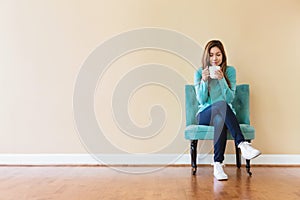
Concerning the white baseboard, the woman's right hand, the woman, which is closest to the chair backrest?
the woman

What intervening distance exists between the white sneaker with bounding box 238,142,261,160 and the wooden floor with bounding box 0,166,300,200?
0.16 metres

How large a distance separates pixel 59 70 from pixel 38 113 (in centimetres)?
41

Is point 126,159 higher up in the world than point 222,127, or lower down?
lower down

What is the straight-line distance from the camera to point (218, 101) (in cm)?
251

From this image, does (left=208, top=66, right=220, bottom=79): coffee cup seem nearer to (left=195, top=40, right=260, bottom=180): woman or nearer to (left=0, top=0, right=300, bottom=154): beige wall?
(left=195, top=40, right=260, bottom=180): woman

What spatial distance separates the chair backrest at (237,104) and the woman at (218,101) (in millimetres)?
116

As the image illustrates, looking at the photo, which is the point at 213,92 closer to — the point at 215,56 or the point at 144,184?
the point at 215,56

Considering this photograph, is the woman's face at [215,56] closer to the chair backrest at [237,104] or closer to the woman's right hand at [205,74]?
the woman's right hand at [205,74]

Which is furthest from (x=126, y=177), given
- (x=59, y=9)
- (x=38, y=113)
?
(x=59, y=9)

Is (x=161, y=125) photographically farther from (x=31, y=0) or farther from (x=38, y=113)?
(x=31, y=0)

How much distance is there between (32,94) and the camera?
304cm

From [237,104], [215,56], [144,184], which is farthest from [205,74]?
[144,184]

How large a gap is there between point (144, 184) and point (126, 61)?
3.95 feet

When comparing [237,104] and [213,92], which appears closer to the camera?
[213,92]
